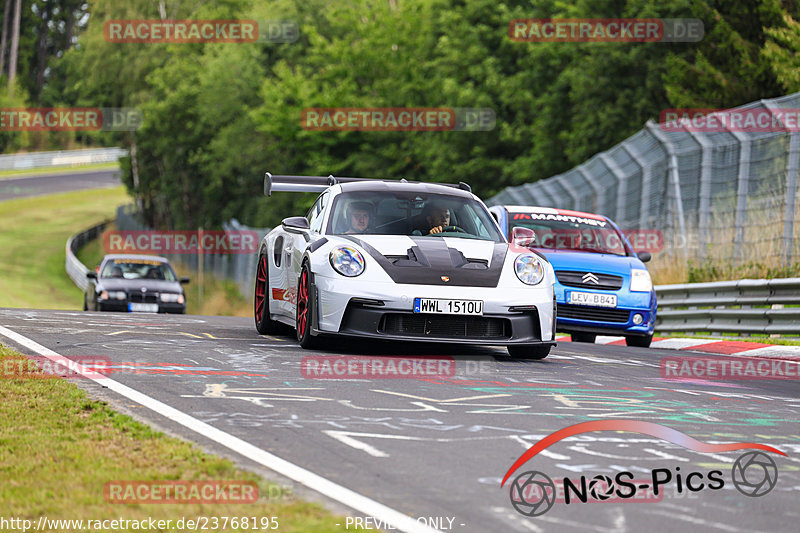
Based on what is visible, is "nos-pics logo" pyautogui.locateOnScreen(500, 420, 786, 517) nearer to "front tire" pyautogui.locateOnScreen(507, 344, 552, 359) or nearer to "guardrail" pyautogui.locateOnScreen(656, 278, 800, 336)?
"front tire" pyautogui.locateOnScreen(507, 344, 552, 359)

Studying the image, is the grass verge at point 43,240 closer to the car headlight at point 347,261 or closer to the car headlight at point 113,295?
the car headlight at point 113,295

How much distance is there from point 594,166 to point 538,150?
19.0 meters

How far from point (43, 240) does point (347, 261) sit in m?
50.2

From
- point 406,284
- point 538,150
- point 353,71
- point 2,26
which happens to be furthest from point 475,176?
point 2,26

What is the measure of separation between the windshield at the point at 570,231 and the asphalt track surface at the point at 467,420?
4718 millimetres

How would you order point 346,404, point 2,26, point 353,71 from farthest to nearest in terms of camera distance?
point 2,26 → point 353,71 → point 346,404

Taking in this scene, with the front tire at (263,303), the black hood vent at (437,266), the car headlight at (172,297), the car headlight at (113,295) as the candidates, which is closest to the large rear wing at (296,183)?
the front tire at (263,303)

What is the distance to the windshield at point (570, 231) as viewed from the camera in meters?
15.4

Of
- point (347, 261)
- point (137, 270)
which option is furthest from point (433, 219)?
point (137, 270)

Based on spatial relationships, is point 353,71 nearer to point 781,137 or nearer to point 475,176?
point 475,176

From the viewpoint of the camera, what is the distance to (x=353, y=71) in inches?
2069

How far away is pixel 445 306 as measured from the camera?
30.9 ft

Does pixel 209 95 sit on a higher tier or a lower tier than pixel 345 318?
higher

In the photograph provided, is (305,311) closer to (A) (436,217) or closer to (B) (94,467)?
(A) (436,217)
